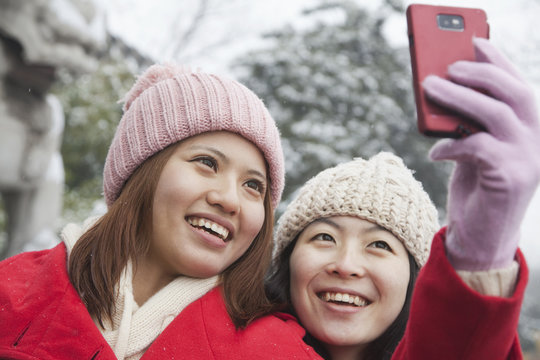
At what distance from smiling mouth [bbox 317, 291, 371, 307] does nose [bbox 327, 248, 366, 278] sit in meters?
0.07

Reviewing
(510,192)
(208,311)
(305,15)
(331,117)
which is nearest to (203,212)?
(208,311)

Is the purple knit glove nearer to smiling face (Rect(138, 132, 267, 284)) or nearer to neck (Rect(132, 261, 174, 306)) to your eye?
smiling face (Rect(138, 132, 267, 284))

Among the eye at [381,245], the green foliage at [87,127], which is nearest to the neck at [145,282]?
the eye at [381,245]

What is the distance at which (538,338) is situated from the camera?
912 cm

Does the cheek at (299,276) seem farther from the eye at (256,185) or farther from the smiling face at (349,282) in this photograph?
the eye at (256,185)

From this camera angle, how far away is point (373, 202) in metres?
1.79

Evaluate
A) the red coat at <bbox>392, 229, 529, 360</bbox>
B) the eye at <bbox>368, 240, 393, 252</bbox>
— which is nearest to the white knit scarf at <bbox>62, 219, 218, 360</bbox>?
the eye at <bbox>368, 240, 393, 252</bbox>

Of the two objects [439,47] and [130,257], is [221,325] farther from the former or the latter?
[439,47]

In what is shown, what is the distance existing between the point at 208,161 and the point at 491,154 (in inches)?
39.6

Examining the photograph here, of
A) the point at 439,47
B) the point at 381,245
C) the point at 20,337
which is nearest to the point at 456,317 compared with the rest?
the point at 439,47

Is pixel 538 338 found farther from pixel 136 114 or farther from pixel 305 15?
pixel 136 114

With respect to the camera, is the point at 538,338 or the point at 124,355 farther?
the point at 538,338

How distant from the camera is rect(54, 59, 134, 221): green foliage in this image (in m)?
8.32

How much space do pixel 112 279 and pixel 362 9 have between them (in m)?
8.90
